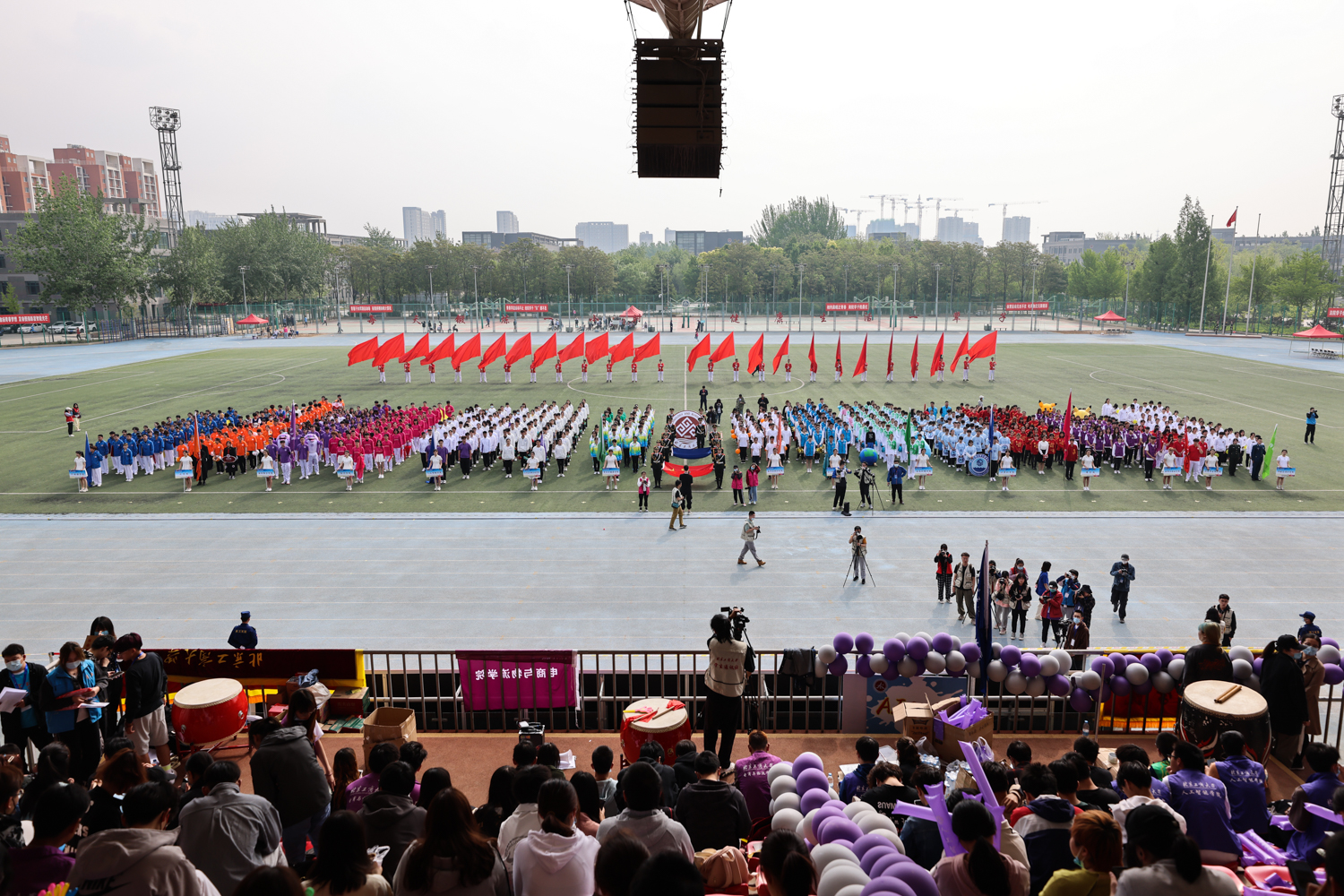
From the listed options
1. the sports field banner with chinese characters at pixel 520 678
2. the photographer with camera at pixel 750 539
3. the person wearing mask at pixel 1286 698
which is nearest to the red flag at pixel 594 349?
the photographer with camera at pixel 750 539

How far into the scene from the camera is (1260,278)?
8106 cm

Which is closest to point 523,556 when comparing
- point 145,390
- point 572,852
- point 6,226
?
point 572,852

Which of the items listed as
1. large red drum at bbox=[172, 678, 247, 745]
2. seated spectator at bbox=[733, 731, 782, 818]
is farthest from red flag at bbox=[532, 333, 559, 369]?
seated spectator at bbox=[733, 731, 782, 818]

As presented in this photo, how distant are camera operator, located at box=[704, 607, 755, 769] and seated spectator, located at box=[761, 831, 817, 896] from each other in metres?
3.88

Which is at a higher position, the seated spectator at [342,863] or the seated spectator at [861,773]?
the seated spectator at [342,863]

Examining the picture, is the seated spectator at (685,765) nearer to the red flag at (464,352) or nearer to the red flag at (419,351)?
the red flag at (464,352)

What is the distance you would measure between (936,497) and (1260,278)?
79.2 meters

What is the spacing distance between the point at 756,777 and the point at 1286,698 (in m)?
5.79

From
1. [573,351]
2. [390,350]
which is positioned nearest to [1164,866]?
[573,351]

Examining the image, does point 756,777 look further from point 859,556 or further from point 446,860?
point 859,556

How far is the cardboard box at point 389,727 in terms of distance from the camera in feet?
26.2

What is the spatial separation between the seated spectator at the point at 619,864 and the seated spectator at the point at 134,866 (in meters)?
1.99

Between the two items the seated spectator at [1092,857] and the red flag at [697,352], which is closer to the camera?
the seated spectator at [1092,857]

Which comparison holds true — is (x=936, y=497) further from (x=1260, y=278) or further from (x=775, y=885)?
(x=1260, y=278)
